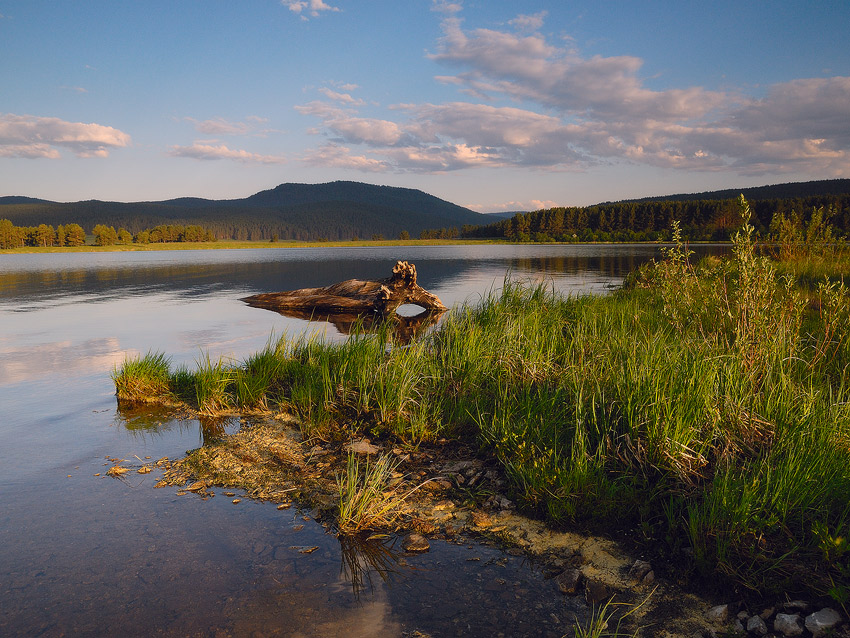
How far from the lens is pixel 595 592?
397 cm

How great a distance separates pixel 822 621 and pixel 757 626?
390 millimetres

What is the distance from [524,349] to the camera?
336 inches

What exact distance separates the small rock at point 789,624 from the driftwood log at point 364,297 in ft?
54.9

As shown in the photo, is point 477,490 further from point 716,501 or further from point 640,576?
point 716,501

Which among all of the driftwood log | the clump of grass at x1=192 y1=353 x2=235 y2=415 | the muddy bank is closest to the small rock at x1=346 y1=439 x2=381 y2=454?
the muddy bank

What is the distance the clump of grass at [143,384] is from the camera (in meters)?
→ 9.29

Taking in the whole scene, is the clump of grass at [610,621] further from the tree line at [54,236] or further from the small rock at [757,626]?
the tree line at [54,236]

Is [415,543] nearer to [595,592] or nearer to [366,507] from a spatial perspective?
[366,507]

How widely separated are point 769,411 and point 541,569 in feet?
10.6

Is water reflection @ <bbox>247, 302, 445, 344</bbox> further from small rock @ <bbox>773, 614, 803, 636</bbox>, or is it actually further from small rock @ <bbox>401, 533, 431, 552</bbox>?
small rock @ <bbox>773, 614, 803, 636</bbox>

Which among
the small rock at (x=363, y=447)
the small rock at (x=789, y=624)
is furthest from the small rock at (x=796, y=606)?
the small rock at (x=363, y=447)

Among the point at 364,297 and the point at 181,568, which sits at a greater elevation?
the point at 364,297

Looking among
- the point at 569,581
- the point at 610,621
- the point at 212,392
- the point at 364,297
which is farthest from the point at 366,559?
the point at 364,297

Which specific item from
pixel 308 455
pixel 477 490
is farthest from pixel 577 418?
pixel 308 455
